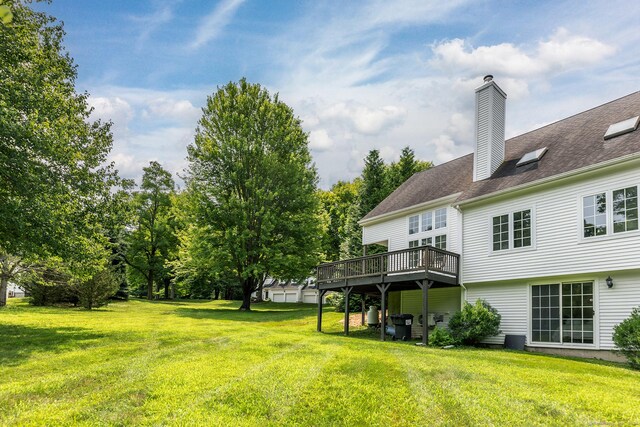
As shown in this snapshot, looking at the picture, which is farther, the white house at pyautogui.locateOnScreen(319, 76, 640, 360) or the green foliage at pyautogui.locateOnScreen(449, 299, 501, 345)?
the green foliage at pyautogui.locateOnScreen(449, 299, 501, 345)

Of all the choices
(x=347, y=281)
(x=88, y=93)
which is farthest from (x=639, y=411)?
(x=88, y=93)

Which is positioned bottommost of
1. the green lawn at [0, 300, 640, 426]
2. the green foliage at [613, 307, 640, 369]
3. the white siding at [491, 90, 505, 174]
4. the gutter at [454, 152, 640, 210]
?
the green lawn at [0, 300, 640, 426]

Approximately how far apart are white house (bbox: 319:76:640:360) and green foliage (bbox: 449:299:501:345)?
1.05ft

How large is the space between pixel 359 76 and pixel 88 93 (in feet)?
32.7

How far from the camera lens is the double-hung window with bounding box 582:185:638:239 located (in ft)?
34.7

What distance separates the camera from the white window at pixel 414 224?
56.5 ft

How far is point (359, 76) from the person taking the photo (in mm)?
14336

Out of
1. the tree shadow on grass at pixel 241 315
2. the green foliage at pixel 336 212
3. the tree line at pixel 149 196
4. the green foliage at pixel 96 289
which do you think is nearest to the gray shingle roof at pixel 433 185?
the tree line at pixel 149 196

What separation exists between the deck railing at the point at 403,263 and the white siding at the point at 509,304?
1.26 metres

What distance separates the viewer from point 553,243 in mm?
12117

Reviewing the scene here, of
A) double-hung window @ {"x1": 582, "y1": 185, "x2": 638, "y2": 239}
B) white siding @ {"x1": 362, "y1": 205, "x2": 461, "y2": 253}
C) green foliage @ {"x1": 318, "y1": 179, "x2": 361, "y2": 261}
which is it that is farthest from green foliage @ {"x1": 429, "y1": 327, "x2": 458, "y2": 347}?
green foliage @ {"x1": 318, "y1": 179, "x2": 361, "y2": 261}

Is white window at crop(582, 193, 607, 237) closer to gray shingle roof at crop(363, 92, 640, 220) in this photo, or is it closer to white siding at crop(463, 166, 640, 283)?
white siding at crop(463, 166, 640, 283)

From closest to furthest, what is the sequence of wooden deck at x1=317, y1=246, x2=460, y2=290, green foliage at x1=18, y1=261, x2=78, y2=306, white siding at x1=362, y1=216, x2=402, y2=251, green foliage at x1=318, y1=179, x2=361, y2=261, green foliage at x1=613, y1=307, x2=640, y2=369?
green foliage at x1=613, y1=307, x2=640, y2=369, wooden deck at x1=317, y1=246, x2=460, y2=290, white siding at x1=362, y1=216, x2=402, y2=251, green foliage at x1=18, y1=261, x2=78, y2=306, green foliage at x1=318, y1=179, x2=361, y2=261

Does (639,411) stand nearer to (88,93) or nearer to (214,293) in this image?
(88,93)
